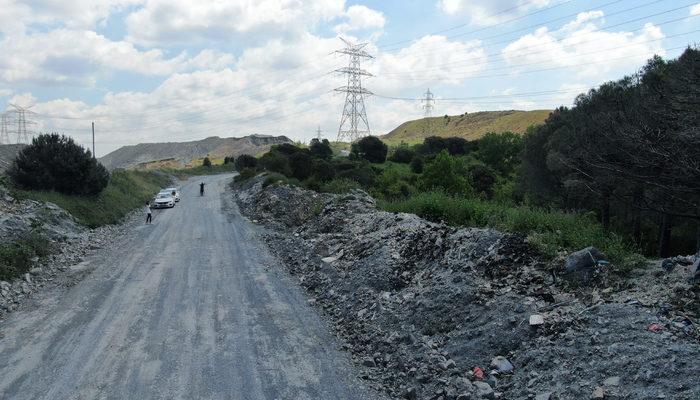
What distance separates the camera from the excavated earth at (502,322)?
20.1 feet

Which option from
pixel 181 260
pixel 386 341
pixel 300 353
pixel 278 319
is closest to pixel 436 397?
pixel 386 341

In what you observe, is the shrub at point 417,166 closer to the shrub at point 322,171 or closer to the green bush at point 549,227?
the shrub at point 322,171

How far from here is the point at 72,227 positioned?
23.2 meters

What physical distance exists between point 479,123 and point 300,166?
126 m

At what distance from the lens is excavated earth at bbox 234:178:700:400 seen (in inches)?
241

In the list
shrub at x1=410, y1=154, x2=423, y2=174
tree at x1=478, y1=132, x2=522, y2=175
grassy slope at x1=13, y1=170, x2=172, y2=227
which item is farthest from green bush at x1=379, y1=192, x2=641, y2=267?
tree at x1=478, y1=132, x2=522, y2=175

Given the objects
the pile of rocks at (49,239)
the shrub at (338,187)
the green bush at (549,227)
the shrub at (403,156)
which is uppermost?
the shrub at (403,156)

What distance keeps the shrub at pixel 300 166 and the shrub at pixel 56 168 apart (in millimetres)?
20187

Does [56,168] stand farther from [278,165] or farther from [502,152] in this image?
[502,152]

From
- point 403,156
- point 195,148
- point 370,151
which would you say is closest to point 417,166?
point 370,151

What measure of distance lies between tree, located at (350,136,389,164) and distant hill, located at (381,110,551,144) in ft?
223

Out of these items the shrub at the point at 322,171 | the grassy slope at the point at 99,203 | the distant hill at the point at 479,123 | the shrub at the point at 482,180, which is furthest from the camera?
the distant hill at the point at 479,123

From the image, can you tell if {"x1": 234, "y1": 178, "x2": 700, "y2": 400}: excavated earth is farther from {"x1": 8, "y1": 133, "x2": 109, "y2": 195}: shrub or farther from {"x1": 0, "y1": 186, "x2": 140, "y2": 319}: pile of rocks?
{"x1": 8, "y1": 133, "x2": 109, "y2": 195}: shrub

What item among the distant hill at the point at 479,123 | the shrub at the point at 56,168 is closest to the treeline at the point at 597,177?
the shrub at the point at 56,168
